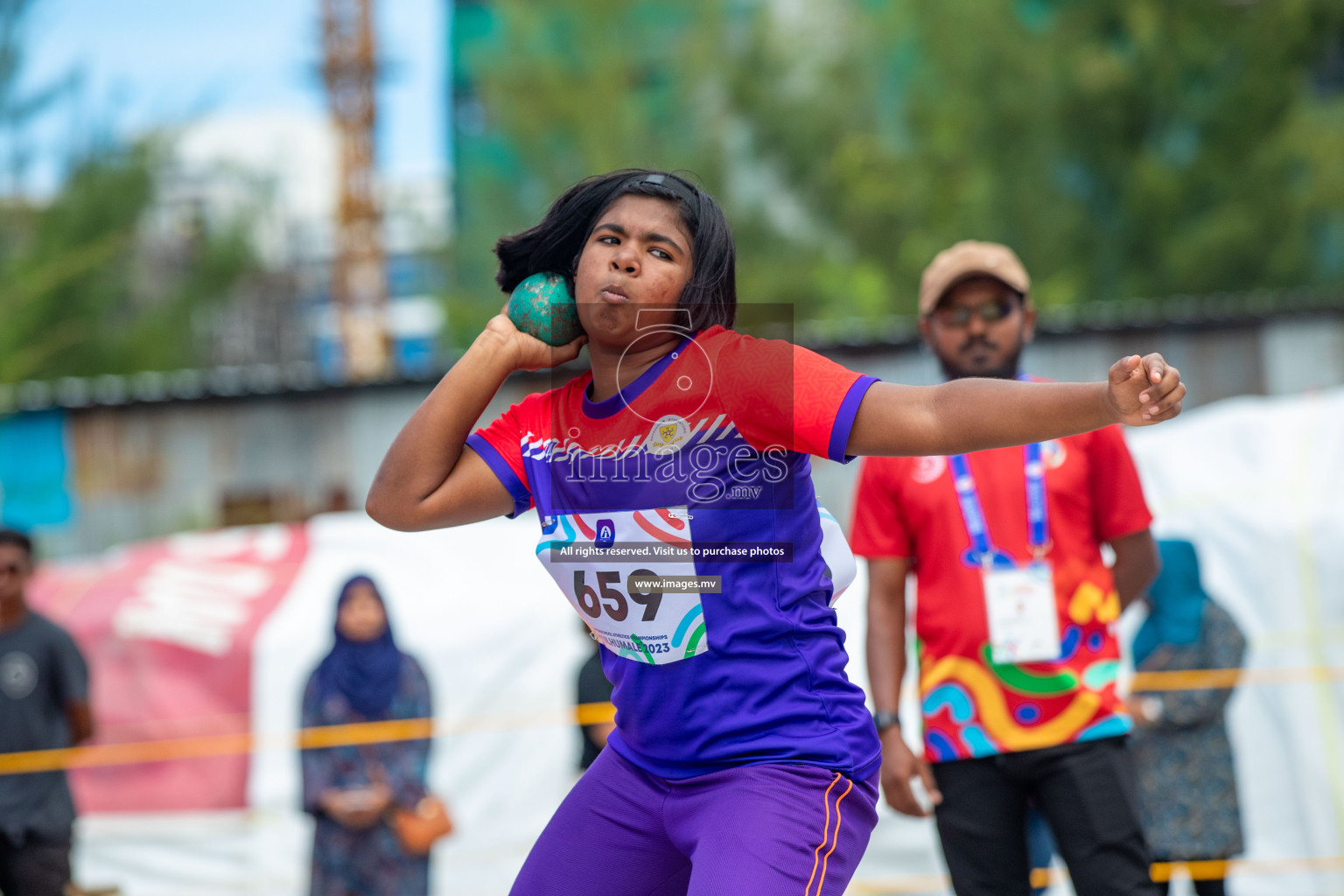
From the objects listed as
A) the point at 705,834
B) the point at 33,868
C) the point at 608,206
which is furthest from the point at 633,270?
the point at 33,868

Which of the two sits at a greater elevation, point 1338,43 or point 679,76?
point 679,76

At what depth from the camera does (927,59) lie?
24141 millimetres

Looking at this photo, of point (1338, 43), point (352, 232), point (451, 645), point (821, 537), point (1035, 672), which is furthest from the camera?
point (352, 232)

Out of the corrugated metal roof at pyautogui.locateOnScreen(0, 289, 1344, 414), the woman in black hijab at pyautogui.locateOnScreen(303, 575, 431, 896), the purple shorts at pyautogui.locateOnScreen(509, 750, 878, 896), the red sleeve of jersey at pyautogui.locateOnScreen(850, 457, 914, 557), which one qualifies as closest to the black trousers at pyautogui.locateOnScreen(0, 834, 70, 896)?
the woman in black hijab at pyautogui.locateOnScreen(303, 575, 431, 896)

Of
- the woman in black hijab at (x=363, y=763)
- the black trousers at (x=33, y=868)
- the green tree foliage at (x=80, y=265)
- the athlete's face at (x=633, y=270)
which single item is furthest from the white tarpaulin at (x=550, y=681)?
the green tree foliage at (x=80, y=265)

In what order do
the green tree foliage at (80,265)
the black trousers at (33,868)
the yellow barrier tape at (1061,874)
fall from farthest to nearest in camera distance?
the green tree foliage at (80,265)
the yellow barrier tape at (1061,874)
the black trousers at (33,868)

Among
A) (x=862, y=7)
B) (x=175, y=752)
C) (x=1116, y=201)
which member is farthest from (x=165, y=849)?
(x=862, y=7)

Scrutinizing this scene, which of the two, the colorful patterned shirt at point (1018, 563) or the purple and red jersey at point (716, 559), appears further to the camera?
the colorful patterned shirt at point (1018, 563)

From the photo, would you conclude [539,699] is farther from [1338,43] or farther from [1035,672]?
[1338,43]

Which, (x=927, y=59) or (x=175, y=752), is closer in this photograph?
(x=175, y=752)

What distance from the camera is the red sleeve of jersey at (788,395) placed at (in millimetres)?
2205

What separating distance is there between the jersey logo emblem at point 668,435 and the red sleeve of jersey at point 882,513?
141 cm

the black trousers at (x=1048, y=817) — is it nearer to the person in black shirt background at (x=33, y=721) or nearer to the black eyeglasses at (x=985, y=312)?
the black eyeglasses at (x=985, y=312)

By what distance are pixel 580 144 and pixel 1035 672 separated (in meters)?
23.0
